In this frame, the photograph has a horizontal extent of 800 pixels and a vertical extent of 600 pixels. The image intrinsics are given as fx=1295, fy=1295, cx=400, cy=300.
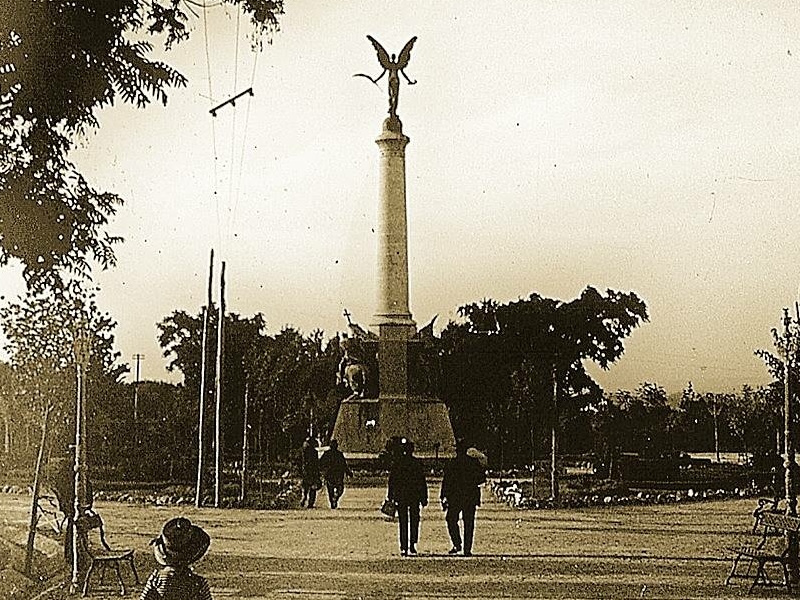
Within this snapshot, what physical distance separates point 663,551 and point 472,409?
39965mm

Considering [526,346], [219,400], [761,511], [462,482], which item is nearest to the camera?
[761,511]

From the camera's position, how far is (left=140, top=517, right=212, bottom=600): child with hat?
632 cm

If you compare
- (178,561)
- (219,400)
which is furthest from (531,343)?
(178,561)

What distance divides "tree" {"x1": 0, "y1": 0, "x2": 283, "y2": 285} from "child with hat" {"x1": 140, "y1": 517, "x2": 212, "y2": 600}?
526 cm

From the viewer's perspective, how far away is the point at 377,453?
38.3m

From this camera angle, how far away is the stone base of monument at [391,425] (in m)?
38.8

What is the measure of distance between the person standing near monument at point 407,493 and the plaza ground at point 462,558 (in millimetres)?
295

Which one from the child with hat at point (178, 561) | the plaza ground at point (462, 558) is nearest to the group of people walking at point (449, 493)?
the plaza ground at point (462, 558)

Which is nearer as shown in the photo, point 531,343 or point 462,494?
point 462,494

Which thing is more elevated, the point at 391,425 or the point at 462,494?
the point at 391,425

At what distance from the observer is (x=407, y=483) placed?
16688 millimetres

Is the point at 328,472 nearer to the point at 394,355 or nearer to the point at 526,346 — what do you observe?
the point at 394,355

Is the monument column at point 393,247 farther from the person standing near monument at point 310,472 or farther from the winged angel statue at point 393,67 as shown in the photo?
the person standing near monument at point 310,472

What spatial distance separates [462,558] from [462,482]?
0.96 meters
